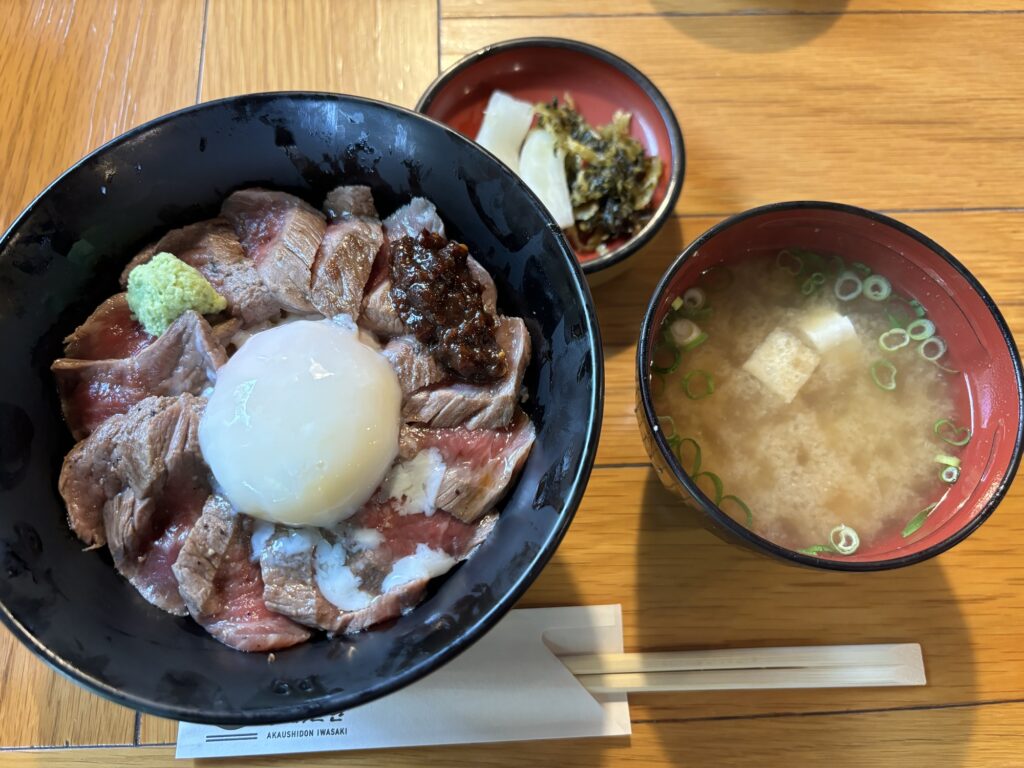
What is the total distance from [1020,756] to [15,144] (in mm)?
3229

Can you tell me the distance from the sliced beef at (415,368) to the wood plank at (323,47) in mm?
1086

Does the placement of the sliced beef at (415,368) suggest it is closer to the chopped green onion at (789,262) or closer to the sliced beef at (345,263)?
the sliced beef at (345,263)

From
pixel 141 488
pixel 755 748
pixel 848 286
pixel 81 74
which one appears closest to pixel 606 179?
pixel 848 286

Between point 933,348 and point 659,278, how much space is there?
71 centimetres

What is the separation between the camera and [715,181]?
2.16 metres

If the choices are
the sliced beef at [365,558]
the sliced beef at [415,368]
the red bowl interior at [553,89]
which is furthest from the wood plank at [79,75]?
the sliced beef at [365,558]

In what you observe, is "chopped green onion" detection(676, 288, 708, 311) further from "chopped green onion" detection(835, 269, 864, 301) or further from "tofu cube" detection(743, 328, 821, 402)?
"chopped green onion" detection(835, 269, 864, 301)

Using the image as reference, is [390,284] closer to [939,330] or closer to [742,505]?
[742,505]

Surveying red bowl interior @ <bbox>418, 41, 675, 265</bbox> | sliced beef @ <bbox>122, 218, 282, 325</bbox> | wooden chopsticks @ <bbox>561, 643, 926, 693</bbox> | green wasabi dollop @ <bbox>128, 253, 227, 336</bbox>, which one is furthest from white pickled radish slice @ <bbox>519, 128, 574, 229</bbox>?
wooden chopsticks @ <bbox>561, 643, 926, 693</bbox>

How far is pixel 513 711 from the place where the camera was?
1.58 metres

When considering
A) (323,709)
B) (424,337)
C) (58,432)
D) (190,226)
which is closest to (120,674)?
(323,709)

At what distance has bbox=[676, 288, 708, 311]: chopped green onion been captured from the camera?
5.60 feet

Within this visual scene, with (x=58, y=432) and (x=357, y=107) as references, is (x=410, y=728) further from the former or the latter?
(x=357, y=107)

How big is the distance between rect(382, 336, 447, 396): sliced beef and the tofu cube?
0.80 metres
